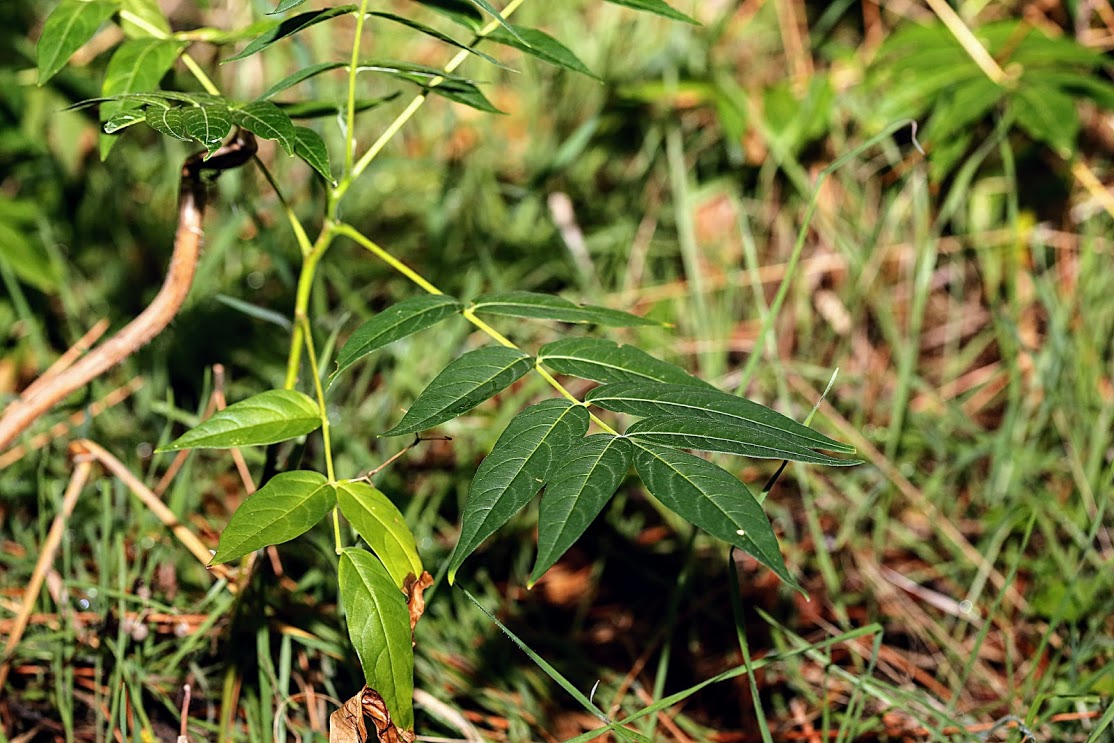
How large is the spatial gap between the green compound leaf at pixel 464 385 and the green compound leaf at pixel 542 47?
38cm

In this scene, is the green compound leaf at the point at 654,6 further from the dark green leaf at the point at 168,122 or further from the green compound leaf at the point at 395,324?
the dark green leaf at the point at 168,122

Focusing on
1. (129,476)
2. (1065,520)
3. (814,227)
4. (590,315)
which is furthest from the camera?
(814,227)

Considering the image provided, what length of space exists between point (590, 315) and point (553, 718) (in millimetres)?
739

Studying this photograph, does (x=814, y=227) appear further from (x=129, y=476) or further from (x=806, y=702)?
(x=129, y=476)

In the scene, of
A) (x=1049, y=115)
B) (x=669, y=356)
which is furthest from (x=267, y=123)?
(x=1049, y=115)

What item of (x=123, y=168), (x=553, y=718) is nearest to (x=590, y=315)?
(x=553, y=718)

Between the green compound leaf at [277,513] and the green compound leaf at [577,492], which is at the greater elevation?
the green compound leaf at [577,492]

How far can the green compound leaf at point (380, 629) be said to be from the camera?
3.30ft

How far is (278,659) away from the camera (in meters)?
1.58

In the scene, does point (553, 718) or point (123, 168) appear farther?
point (123, 168)

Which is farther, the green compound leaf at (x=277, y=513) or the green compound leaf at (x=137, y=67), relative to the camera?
the green compound leaf at (x=137, y=67)

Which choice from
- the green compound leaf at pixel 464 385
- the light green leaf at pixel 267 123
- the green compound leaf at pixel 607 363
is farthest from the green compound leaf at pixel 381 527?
the light green leaf at pixel 267 123

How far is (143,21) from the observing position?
1.35 meters

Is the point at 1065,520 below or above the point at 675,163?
below
